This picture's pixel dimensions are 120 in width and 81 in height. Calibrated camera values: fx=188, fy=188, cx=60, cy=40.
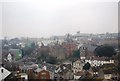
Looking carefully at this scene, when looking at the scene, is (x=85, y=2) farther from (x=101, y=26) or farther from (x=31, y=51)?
(x=31, y=51)

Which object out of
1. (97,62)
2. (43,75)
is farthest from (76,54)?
(43,75)

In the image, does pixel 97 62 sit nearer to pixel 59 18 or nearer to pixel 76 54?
pixel 76 54

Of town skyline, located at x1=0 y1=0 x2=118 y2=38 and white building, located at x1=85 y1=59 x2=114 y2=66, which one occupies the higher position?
town skyline, located at x1=0 y1=0 x2=118 y2=38

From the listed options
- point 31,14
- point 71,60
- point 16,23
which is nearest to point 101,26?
point 71,60

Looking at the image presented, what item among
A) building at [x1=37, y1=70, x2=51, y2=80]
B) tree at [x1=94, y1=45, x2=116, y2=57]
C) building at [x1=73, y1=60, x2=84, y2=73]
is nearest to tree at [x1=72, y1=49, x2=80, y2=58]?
building at [x1=73, y1=60, x2=84, y2=73]

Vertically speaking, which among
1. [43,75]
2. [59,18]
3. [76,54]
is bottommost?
[43,75]

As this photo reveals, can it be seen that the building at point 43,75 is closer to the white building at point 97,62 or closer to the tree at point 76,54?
the tree at point 76,54

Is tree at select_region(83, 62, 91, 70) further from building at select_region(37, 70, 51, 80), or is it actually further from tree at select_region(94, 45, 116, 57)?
building at select_region(37, 70, 51, 80)

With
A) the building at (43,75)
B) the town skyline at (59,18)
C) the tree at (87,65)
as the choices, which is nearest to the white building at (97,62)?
the tree at (87,65)

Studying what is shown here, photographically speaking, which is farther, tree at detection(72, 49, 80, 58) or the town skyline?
tree at detection(72, 49, 80, 58)
